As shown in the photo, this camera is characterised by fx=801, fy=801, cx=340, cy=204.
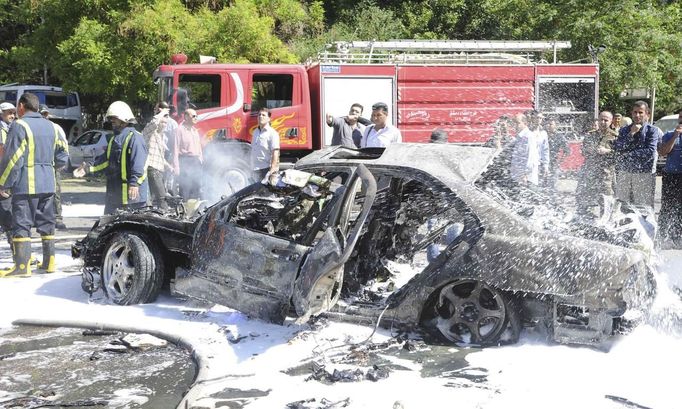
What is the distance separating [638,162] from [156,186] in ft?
21.1

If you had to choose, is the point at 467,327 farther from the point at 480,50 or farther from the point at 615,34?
the point at 615,34

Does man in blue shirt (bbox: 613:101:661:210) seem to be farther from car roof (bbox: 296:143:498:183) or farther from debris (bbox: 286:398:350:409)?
debris (bbox: 286:398:350:409)

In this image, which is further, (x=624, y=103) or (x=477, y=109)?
(x=624, y=103)

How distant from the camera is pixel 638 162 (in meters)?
10.4

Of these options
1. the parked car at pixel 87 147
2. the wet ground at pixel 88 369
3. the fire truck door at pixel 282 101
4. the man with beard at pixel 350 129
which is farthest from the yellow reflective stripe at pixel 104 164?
the parked car at pixel 87 147

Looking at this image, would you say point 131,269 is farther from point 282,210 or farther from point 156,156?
point 156,156

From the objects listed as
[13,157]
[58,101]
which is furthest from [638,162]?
[58,101]

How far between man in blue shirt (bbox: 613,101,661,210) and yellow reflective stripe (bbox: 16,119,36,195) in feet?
23.3

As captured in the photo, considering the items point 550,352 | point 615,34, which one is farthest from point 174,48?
point 550,352

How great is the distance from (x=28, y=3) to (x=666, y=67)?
718 inches

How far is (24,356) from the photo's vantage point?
5.85m

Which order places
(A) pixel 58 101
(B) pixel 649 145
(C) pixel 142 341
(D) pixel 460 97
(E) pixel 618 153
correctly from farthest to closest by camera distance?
(A) pixel 58 101
(D) pixel 460 97
(E) pixel 618 153
(B) pixel 649 145
(C) pixel 142 341

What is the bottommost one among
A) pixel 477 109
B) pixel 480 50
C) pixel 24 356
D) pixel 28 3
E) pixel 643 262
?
pixel 24 356

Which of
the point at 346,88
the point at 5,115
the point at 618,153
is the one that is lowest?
the point at 618,153
